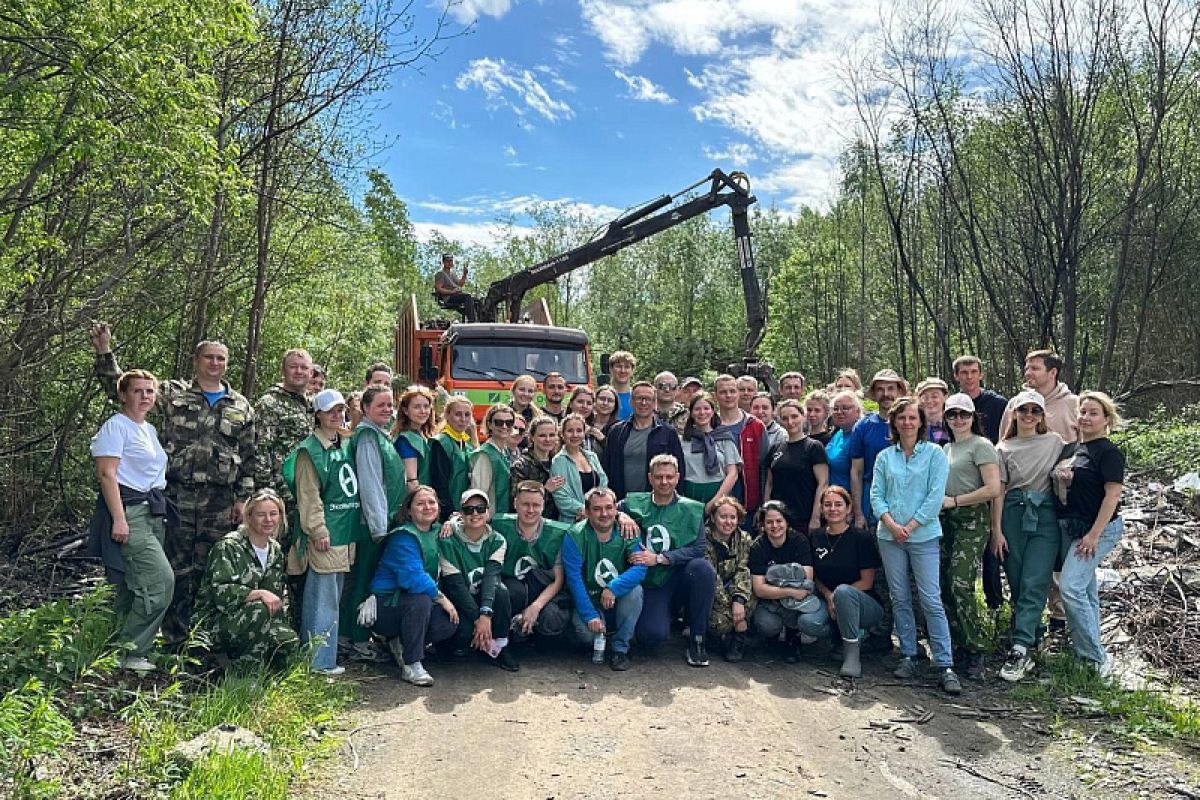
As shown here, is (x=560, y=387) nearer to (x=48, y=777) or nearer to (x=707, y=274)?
(x=48, y=777)

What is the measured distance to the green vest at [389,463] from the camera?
17.6ft

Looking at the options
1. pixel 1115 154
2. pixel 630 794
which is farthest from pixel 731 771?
pixel 1115 154

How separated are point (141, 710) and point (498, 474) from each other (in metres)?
2.61

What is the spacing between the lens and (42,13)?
463 cm

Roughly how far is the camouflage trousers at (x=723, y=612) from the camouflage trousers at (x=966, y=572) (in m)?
1.28

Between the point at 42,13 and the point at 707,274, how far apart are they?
135ft

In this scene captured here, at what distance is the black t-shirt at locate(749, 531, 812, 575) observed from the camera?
5.94 metres

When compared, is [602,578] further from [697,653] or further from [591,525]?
[697,653]

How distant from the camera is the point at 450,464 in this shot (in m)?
6.05

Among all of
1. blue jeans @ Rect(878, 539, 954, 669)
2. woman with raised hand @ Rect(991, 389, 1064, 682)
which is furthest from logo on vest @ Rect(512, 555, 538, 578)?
woman with raised hand @ Rect(991, 389, 1064, 682)

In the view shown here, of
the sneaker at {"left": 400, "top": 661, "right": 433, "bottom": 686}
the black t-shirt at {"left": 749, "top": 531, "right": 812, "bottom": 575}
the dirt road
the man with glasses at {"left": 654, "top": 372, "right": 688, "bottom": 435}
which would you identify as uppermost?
the man with glasses at {"left": 654, "top": 372, "right": 688, "bottom": 435}

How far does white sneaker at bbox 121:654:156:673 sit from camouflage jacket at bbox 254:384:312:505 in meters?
1.26

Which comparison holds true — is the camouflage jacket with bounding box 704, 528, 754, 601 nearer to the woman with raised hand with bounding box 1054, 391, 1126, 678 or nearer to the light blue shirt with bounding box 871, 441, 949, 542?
the light blue shirt with bounding box 871, 441, 949, 542

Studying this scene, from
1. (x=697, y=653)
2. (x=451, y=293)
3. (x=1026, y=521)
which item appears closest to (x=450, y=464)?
(x=697, y=653)
